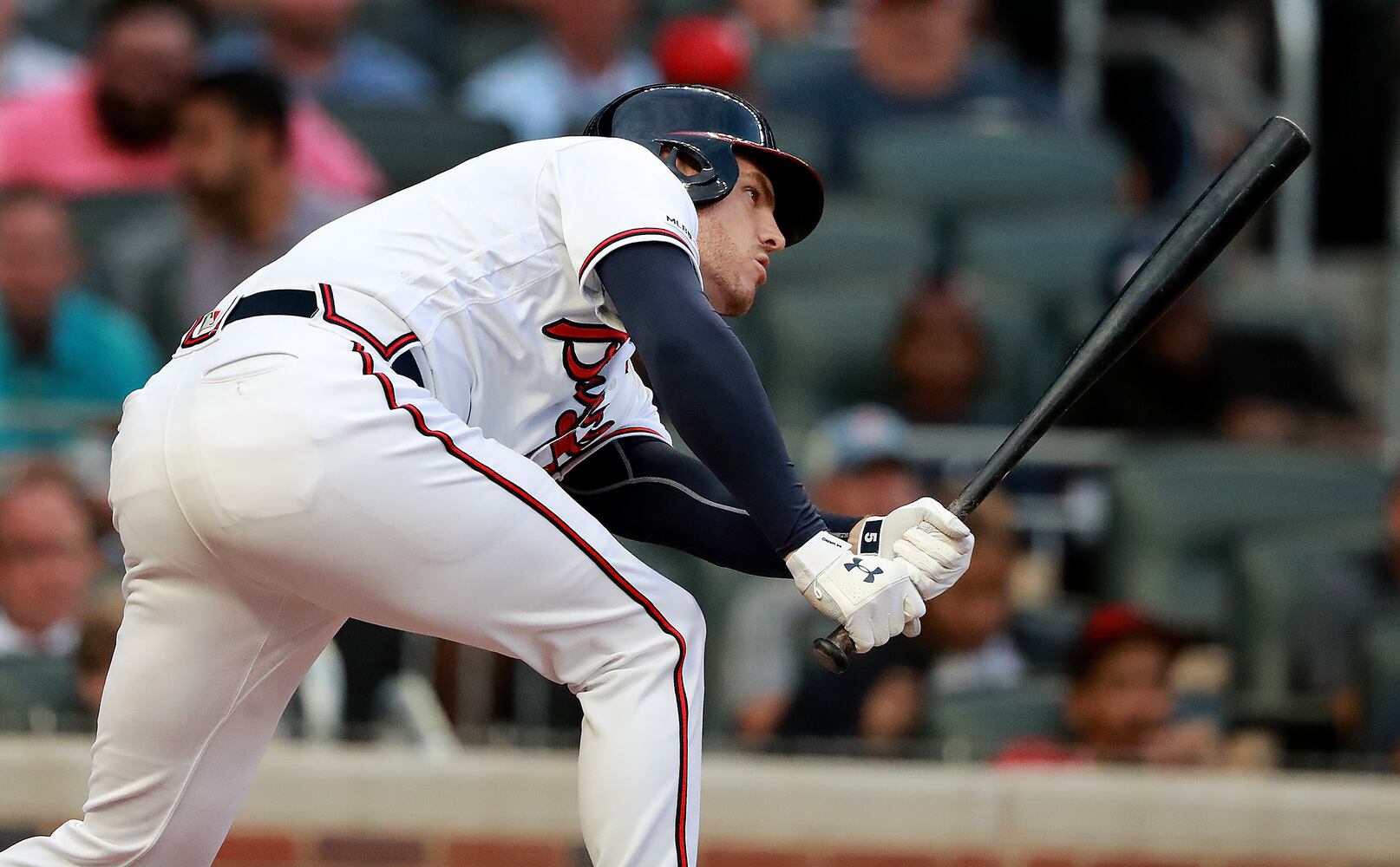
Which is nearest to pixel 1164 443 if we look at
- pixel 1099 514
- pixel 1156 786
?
pixel 1099 514

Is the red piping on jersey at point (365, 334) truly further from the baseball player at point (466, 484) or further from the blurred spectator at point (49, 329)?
the blurred spectator at point (49, 329)

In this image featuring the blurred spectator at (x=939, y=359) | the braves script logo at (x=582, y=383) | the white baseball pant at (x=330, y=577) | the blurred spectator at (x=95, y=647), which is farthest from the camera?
the blurred spectator at (x=939, y=359)

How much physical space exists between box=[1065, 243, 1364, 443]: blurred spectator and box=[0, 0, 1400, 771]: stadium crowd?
0.04ft

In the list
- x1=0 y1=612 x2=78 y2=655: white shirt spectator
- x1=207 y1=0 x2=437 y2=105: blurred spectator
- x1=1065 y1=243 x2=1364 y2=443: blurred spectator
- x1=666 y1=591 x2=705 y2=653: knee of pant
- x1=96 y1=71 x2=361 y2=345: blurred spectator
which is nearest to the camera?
x1=666 y1=591 x2=705 y2=653: knee of pant

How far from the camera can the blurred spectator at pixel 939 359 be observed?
562cm

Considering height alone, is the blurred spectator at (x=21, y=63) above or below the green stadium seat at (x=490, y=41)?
below

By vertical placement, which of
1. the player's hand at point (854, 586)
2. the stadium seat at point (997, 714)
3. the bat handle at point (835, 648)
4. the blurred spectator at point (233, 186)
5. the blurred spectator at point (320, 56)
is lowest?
the bat handle at point (835, 648)

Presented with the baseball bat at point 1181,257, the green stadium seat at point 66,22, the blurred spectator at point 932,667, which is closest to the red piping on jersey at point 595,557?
the baseball bat at point 1181,257

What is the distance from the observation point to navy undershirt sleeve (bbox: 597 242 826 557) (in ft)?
7.84

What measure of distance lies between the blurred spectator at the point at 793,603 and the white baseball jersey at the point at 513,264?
214 centimetres

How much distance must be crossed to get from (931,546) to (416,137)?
398cm

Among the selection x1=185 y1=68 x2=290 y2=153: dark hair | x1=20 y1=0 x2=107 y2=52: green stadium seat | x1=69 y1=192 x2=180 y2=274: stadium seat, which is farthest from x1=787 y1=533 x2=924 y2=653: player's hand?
x1=20 y1=0 x2=107 y2=52: green stadium seat

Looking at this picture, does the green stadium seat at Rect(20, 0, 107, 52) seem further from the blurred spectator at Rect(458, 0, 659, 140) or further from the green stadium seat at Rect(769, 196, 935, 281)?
the green stadium seat at Rect(769, 196, 935, 281)

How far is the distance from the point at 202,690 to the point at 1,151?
4.05 m
